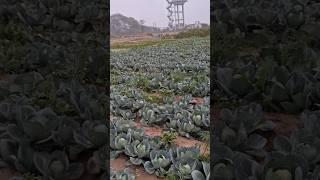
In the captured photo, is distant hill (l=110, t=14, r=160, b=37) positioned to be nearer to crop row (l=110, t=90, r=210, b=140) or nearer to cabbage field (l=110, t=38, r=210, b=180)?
cabbage field (l=110, t=38, r=210, b=180)

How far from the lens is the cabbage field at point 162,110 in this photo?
178 centimetres

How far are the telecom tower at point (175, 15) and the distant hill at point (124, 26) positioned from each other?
0.08m

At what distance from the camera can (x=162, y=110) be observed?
202 centimetres

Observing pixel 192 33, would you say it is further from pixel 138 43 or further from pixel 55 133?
pixel 55 133

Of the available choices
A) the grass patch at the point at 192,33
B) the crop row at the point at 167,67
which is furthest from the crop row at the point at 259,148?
the grass patch at the point at 192,33

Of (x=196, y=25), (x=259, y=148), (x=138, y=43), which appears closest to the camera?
(x=196, y=25)

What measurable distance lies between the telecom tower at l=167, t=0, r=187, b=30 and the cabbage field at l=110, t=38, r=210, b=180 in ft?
0.25

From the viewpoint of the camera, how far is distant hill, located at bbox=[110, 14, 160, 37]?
1617mm

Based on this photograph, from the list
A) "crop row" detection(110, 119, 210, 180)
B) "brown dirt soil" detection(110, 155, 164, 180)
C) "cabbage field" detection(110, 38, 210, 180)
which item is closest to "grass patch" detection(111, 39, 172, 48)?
"cabbage field" detection(110, 38, 210, 180)

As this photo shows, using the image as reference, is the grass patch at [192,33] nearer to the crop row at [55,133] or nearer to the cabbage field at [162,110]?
the cabbage field at [162,110]

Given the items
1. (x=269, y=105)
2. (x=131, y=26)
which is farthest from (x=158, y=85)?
(x=269, y=105)

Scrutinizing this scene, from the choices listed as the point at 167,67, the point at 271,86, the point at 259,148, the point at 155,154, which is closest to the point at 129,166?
the point at 155,154

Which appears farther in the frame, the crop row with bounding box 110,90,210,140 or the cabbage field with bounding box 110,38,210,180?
the crop row with bounding box 110,90,210,140

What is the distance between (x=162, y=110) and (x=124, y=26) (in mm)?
491
